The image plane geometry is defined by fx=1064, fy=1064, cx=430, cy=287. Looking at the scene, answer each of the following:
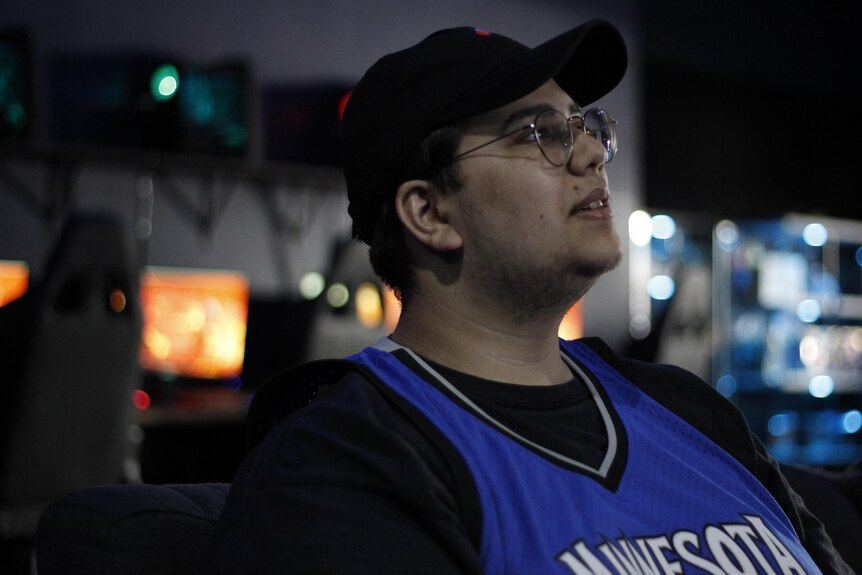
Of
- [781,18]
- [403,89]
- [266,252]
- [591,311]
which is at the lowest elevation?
[591,311]

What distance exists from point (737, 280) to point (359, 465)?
21.8 ft

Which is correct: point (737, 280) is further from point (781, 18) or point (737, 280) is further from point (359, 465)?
point (359, 465)

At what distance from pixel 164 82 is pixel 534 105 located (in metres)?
3.50

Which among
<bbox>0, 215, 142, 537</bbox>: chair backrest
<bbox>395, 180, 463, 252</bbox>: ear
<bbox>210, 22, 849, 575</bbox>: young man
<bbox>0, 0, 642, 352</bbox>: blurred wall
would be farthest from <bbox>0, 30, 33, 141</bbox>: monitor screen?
<bbox>395, 180, 463, 252</bbox>: ear

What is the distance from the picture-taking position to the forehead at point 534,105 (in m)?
1.30

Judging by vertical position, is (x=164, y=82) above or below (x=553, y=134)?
above

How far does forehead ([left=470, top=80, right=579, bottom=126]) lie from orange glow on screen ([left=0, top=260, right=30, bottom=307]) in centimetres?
296

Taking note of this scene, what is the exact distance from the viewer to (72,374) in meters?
3.10

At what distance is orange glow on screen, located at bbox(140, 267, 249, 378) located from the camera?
4.13 m

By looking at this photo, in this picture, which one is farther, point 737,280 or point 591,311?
point 737,280

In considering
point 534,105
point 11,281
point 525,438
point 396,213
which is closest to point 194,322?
point 11,281

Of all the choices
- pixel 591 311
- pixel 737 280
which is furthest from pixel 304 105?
pixel 737 280

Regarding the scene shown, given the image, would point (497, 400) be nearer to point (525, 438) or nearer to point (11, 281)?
point (525, 438)

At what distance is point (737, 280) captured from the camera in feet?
23.8
